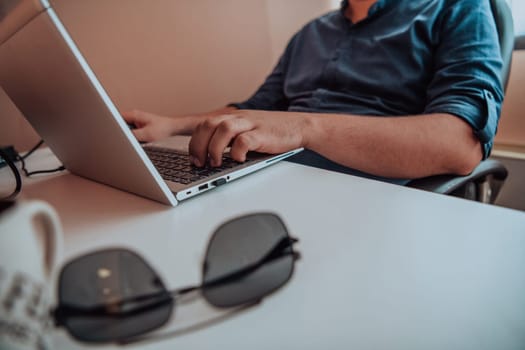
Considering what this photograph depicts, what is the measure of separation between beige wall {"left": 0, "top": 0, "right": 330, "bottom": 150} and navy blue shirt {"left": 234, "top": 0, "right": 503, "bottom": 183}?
0.37 m

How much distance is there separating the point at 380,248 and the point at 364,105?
0.64 meters

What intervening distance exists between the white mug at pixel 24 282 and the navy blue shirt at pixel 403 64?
58cm

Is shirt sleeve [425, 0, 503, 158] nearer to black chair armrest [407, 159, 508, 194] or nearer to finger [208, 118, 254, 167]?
black chair armrest [407, 159, 508, 194]

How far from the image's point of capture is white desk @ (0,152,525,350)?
0.68 feet

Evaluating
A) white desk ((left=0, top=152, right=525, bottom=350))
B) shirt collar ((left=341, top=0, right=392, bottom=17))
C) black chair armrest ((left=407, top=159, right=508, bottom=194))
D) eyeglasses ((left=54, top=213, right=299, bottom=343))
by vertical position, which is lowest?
black chair armrest ((left=407, top=159, right=508, bottom=194))

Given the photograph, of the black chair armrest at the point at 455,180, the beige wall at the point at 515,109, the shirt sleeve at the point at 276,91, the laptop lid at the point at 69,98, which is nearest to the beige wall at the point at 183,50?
the beige wall at the point at 515,109

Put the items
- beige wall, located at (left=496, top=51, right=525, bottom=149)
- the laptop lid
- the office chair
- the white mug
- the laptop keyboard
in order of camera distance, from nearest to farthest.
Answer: the white mug → the laptop lid → the laptop keyboard → the office chair → beige wall, located at (left=496, top=51, right=525, bottom=149)

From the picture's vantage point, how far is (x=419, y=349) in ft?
0.66

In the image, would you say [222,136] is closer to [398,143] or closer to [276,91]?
[398,143]

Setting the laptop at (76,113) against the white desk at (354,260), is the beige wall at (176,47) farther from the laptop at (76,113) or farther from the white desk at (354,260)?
the white desk at (354,260)

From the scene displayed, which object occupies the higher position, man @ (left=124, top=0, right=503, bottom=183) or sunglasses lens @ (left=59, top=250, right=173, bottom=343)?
sunglasses lens @ (left=59, top=250, right=173, bottom=343)

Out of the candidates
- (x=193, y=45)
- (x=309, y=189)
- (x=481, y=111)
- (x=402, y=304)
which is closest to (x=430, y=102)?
(x=481, y=111)

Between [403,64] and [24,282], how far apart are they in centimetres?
89

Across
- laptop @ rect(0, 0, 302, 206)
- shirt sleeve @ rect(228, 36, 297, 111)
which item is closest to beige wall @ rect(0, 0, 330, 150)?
shirt sleeve @ rect(228, 36, 297, 111)
